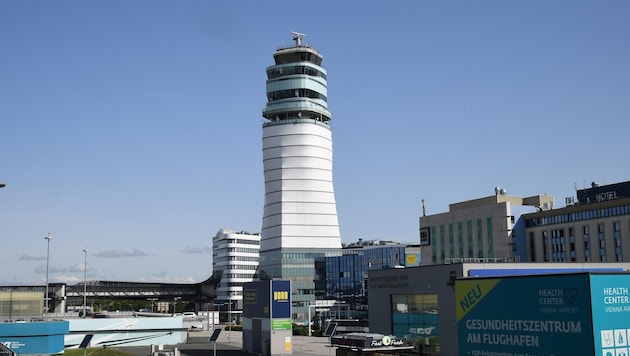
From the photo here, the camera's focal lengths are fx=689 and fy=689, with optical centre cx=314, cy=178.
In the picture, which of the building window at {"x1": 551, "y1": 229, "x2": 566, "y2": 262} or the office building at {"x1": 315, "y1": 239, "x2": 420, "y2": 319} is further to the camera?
the office building at {"x1": 315, "y1": 239, "x2": 420, "y2": 319}

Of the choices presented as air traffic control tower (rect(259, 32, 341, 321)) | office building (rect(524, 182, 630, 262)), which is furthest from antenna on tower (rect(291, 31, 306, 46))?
office building (rect(524, 182, 630, 262))

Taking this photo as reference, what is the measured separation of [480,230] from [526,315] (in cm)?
9372

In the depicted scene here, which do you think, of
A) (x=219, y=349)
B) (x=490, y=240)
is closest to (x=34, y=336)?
(x=219, y=349)

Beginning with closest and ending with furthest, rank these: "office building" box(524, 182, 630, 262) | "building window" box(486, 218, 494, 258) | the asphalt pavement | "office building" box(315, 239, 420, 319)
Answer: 1. the asphalt pavement
2. "office building" box(524, 182, 630, 262)
3. "building window" box(486, 218, 494, 258)
4. "office building" box(315, 239, 420, 319)

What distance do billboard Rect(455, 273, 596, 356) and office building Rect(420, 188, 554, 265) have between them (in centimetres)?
7999

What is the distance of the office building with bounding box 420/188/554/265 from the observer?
12038 centimetres

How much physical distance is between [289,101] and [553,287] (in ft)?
525

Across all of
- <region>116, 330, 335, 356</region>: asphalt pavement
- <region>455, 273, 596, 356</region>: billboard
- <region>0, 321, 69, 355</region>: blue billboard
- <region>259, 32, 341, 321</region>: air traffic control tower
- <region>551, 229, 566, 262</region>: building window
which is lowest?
<region>116, 330, 335, 356</region>: asphalt pavement

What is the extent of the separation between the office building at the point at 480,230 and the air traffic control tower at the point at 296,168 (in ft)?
170

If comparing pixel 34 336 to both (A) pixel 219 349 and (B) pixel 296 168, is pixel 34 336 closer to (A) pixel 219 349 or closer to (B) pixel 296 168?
(A) pixel 219 349

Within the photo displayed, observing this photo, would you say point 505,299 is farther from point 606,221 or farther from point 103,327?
point 606,221

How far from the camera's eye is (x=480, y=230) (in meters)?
125

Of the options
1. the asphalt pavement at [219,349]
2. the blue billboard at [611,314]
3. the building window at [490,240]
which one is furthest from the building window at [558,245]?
the blue billboard at [611,314]

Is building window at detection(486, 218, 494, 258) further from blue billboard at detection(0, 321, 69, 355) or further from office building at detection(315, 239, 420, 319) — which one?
blue billboard at detection(0, 321, 69, 355)
